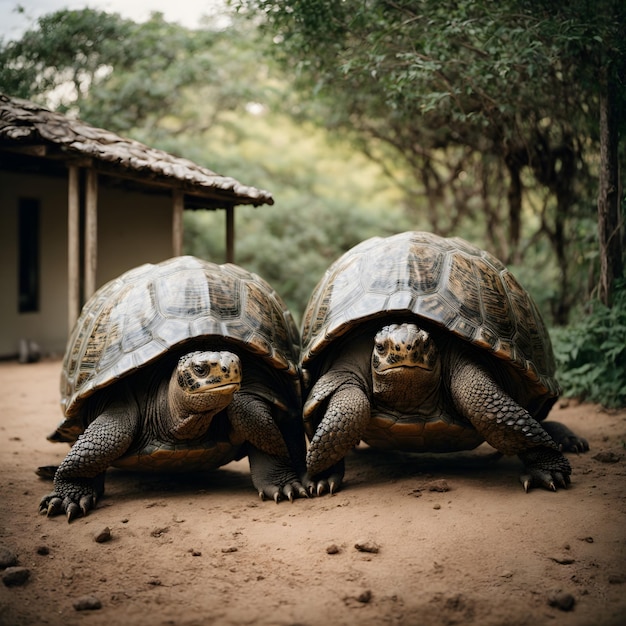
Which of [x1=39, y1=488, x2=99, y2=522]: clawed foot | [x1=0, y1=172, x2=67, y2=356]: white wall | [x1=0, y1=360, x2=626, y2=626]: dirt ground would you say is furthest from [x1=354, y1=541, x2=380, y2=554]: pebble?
[x1=0, y1=172, x2=67, y2=356]: white wall

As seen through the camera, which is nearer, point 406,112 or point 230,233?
point 406,112

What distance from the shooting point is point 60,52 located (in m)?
11.5

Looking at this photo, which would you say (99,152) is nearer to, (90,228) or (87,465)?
(90,228)

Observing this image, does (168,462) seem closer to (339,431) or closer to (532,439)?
(339,431)

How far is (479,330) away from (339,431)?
105cm

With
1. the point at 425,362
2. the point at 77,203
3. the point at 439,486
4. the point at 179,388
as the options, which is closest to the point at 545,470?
the point at 439,486

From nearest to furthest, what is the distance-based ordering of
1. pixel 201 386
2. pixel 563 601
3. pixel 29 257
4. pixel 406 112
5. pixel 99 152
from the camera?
pixel 563 601, pixel 201 386, pixel 99 152, pixel 406 112, pixel 29 257

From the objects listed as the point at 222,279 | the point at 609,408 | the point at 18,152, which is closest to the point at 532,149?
the point at 609,408

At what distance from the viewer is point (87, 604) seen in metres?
2.53

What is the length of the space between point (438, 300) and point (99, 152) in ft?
16.6

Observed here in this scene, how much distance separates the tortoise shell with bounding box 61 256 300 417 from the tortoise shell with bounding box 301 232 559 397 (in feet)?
1.12

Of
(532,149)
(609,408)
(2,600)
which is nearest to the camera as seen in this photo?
(2,600)

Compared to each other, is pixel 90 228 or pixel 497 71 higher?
pixel 497 71

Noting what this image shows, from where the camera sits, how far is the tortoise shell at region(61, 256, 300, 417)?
3.97m
